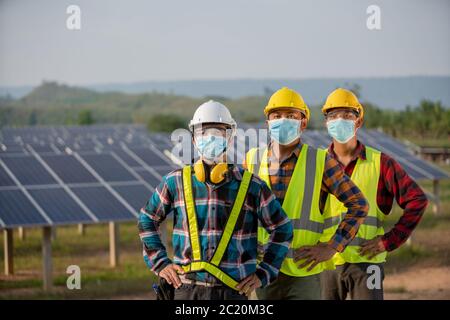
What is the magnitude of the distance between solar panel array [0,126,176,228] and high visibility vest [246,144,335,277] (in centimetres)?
896

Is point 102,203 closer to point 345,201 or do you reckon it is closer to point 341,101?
point 341,101

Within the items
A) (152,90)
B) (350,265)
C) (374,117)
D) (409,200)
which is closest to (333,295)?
(350,265)

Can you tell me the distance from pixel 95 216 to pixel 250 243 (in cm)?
1047

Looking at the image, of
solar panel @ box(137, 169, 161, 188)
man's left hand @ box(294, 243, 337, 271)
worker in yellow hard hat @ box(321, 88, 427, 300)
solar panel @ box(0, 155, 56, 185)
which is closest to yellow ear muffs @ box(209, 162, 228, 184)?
man's left hand @ box(294, 243, 337, 271)

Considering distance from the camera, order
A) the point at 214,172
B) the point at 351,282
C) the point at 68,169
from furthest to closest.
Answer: the point at 68,169, the point at 351,282, the point at 214,172

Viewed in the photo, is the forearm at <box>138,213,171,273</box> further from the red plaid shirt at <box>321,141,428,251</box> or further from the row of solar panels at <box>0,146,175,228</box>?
the row of solar panels at <box>0,146,175,228</box>

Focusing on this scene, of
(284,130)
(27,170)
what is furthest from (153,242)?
(27,170)

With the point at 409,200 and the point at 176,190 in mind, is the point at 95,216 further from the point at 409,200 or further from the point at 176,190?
the point at 176,190

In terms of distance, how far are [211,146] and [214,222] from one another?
457 mm

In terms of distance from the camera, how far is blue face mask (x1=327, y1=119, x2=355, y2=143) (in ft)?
27.1

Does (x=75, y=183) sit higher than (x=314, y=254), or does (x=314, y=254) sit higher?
(x=75, y=183)

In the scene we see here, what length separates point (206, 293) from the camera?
635 cm

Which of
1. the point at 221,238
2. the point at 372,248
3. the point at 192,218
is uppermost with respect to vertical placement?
the point at 192,218

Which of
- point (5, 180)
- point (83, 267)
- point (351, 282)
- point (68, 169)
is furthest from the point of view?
point (83, 267)
